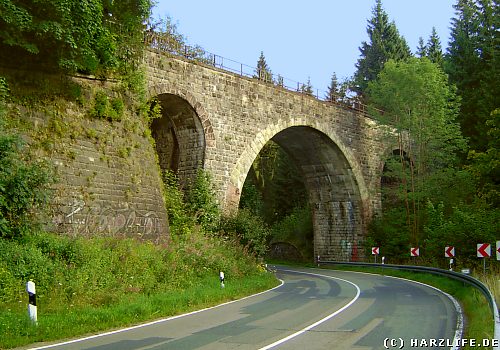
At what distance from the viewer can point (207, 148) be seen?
23.8 meters

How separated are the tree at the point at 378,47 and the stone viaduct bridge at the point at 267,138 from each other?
90.7ft

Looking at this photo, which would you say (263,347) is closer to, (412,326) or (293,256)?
(412,326)

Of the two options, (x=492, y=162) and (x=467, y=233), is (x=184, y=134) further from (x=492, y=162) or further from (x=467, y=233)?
(x=492, y=162)

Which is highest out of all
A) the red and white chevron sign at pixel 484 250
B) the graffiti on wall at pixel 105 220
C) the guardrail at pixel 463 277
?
the graffiti on wall at pixel 105 220

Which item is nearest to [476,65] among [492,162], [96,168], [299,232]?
[299,232]

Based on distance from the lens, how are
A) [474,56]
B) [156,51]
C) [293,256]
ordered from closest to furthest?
1. [156,51]
2. [474,56]
3. [293,256]

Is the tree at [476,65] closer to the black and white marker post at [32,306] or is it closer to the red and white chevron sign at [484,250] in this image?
the red and white chevron sign at [484,250]

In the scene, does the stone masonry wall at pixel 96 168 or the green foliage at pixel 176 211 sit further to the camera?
the green foliage at pixel 176 211

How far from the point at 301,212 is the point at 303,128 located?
1784 centimetres

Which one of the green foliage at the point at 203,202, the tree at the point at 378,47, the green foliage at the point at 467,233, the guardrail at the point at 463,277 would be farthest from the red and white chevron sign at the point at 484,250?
the tree at the point at 378,47

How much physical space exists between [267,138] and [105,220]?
12.4 meters

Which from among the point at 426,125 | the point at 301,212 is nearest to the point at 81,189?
the point at 426,125

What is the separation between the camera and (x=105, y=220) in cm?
1617

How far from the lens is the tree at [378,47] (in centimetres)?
6131
